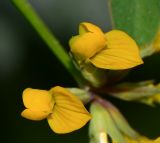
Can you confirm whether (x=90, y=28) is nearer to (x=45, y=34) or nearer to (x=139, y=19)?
(x=45, y=34)

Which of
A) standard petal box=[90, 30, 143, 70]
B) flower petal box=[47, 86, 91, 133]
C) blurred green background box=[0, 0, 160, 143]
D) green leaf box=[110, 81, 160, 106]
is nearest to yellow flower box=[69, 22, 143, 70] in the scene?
standard petal box=[90, 30, 143, 70]

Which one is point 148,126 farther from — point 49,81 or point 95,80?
point 95,80

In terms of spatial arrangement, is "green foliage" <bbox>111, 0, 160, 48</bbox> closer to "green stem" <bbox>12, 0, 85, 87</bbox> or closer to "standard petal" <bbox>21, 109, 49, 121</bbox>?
"green stem" <bbox>12, 0, 85, 87</bbox>

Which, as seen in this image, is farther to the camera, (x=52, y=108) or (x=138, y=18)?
(x=138, y=18)

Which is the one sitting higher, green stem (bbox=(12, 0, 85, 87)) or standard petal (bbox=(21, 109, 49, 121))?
green stem (bbox=(12, 0, 85, 87))

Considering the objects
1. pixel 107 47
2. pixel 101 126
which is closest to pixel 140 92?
pixel 101 126

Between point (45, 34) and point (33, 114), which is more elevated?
point (45, 34)

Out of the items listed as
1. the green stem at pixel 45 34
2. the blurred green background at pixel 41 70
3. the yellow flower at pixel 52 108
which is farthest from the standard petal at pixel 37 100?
the blurred green background at pixel 41 70
